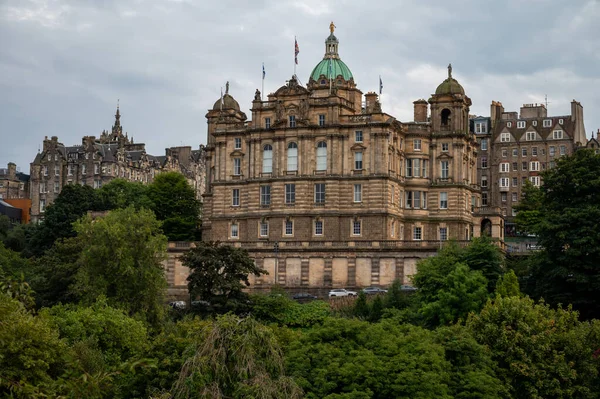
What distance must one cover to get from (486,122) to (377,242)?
4890 centimetres

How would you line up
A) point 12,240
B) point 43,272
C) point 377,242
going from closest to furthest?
point 43,272, point 377,242, point 12,240

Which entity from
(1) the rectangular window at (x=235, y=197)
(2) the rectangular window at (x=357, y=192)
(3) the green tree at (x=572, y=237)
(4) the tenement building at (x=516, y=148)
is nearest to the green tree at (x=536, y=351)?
(3) the green tree at (x=572, y=237)

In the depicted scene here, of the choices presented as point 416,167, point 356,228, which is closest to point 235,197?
point 356,228

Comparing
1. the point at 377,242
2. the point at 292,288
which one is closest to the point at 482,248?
the point at 377,242

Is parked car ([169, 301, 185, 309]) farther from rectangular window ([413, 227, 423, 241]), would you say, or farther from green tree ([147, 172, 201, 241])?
rectangular window ([413, 227, 423, 241])

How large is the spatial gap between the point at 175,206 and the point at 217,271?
3878 cm

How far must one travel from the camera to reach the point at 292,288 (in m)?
83.6

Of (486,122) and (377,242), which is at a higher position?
(486,122)

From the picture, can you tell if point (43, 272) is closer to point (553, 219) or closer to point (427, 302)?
point (427, 302)

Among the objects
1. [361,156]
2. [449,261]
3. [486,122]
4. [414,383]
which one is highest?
[486,122]

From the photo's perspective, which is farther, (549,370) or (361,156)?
(361,156)

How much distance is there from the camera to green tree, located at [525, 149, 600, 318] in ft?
210

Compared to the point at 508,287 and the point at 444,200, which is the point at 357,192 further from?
the point at 508,287

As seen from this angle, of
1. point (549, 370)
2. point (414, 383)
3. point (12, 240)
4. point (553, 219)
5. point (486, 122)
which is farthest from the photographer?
point (486, 122)
